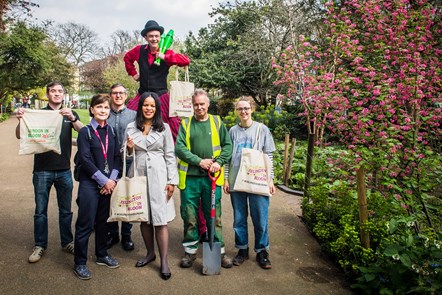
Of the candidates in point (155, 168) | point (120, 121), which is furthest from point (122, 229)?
point (120, 121)

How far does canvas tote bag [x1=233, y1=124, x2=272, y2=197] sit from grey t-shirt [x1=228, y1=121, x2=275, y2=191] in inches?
5.1

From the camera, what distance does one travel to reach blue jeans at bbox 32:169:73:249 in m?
3.55

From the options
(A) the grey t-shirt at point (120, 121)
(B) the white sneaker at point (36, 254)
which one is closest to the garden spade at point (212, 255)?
(A) the grey t-shirt at point (120, 121)

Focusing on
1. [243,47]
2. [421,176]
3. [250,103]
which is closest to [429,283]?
[421,176]

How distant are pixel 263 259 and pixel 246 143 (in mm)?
1317

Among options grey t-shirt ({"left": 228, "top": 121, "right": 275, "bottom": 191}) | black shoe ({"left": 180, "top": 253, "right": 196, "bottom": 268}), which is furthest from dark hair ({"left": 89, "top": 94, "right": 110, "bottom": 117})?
black shoe ({"left": 180, "top": 253, "right": 196, "bottom": 268})

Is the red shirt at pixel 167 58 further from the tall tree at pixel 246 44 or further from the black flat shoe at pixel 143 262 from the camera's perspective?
the tall tree at pixel 246 44

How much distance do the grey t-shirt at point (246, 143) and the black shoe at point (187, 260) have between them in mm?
870

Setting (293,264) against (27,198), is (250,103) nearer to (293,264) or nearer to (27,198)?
(293,264)

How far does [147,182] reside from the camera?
338 cm

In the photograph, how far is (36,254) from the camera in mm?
3586

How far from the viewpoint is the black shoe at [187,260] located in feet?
11.9

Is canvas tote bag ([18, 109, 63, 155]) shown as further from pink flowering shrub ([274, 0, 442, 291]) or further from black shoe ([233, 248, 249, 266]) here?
pink flowering shrub ([274, 0, 442, 291])

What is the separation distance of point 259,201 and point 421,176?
2.18 meters
